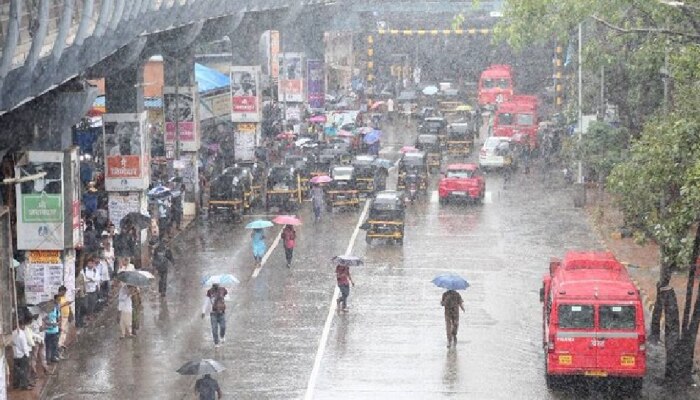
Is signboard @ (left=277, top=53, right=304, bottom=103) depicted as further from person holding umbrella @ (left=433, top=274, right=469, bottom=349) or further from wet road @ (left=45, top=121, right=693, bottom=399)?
person holding umbrella @ (left=433, top=274, right=469, bottom=349)

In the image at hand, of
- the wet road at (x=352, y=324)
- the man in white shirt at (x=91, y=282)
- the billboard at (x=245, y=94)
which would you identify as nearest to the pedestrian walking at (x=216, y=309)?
the wet road at (x=352, y=324)

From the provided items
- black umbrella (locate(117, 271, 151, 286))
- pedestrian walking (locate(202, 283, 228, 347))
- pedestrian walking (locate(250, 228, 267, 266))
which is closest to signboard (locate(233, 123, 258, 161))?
pedestrian walking (locate(250, 228, 267, 266))

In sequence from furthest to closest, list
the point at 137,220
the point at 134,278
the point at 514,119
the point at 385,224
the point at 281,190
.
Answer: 1. the point at 514,119
2. the point at 281,190
3. the point at 385,224
4. the point at 137,220
5. the point at 134,278

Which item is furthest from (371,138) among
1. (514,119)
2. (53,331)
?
(53,331)

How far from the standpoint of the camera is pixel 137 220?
121 ft

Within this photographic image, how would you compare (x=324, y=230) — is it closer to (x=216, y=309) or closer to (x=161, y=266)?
(x=161, y=266)

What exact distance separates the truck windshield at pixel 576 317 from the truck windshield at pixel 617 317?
195 millimetres

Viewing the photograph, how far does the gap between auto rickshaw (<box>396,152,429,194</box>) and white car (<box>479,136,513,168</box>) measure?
561cm

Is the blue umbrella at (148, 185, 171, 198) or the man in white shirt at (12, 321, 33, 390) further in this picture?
the blue umbrella at (148, 185, 171, 198)

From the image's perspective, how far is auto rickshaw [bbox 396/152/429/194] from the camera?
5153 cm

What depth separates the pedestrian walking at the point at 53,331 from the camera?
28062 mm

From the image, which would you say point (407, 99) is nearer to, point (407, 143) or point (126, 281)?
point (407, 143)

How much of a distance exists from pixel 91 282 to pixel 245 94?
78.5ft

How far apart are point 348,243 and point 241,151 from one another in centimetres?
1457
